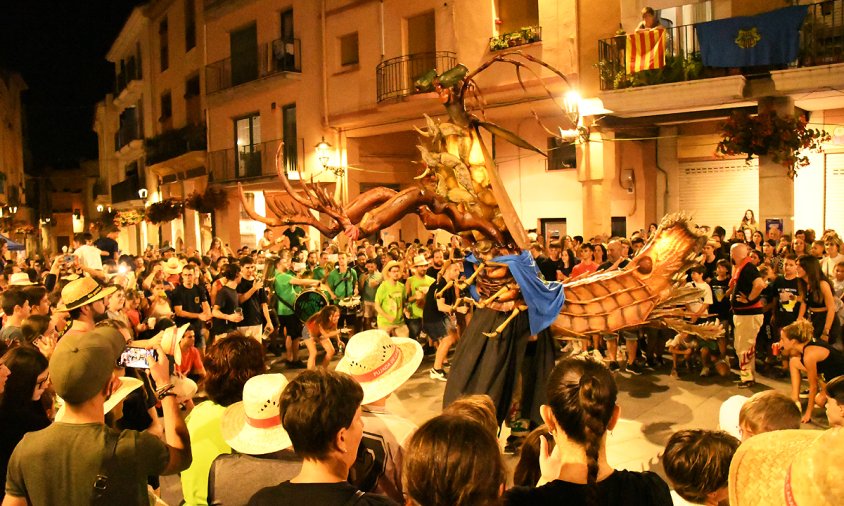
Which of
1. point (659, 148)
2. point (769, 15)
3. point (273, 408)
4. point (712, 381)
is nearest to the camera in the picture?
point (273, 408)

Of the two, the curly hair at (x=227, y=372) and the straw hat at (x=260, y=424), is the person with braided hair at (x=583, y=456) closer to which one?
the straw hat at (x=260, y=424)

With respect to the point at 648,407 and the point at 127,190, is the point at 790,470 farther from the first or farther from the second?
the point at 127,190

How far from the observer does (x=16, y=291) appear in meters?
6.07

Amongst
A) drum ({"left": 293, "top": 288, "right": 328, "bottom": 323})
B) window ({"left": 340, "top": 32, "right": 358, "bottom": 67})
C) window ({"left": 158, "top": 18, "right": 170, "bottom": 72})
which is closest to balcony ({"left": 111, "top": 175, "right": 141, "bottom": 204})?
window ({"left": 158, "top": 18, "right": 170, "bottom": 72})

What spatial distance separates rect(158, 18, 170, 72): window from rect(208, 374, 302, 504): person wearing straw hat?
29.6 meters

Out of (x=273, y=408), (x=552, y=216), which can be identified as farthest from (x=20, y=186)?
(x=273, y=408)

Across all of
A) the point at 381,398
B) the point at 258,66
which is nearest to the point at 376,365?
the point at 381,398

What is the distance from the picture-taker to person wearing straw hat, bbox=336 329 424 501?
3117mm

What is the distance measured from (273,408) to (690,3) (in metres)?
13.3

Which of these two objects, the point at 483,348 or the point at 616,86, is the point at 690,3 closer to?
the point at 616,86

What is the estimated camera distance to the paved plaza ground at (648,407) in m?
6.57

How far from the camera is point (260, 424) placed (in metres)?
3.04

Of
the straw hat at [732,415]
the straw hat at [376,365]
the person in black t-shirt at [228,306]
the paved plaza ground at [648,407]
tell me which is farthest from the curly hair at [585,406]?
the person in black t-shirt at [228,306]

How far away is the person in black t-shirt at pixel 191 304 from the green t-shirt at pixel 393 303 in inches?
100
